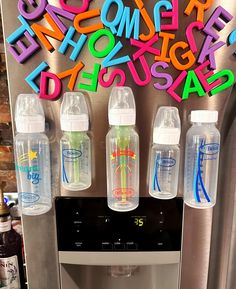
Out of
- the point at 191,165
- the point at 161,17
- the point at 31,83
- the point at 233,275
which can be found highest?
the point at 161,17

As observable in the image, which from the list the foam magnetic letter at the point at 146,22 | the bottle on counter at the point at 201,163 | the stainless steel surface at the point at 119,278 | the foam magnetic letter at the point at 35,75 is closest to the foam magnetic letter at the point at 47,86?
the foam magnetic letter at the point at 35,75

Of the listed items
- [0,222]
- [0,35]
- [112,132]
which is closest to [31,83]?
[112,132]

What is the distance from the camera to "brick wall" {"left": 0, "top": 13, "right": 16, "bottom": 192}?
113 centimetres

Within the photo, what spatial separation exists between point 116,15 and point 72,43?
0.12 m

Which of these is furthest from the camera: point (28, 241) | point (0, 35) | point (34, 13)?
point (0, 35)

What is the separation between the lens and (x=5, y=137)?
1187 millimetres

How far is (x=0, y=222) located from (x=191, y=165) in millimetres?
574

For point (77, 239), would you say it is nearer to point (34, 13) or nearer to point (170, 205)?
point (170, 205)

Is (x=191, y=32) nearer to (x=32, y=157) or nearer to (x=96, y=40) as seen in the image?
(x=96, y=40)

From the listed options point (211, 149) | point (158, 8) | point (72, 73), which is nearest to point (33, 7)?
point (72, 73)

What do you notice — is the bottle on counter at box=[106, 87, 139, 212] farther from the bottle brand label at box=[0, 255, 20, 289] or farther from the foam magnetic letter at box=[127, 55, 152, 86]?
the bottle brand label at box=[0, 255, 20, 289]

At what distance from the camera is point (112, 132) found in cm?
69

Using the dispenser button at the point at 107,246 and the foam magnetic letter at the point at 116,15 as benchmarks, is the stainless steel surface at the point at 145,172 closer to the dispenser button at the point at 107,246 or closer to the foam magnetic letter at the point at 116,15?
the foam magnetic letter at the point at 116,15

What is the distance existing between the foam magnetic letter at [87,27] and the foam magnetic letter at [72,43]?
11mm
